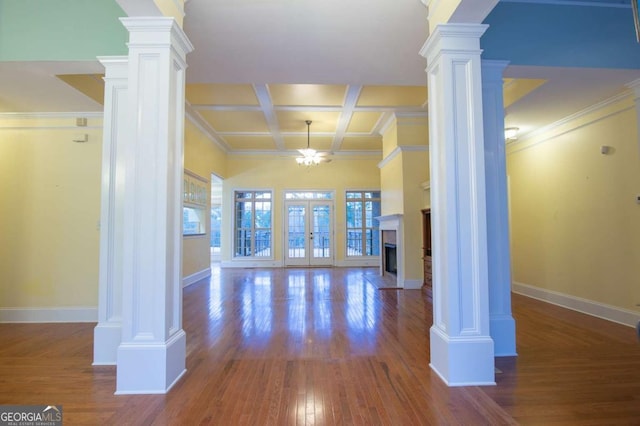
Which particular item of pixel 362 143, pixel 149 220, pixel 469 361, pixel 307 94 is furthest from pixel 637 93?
pixel 362 143

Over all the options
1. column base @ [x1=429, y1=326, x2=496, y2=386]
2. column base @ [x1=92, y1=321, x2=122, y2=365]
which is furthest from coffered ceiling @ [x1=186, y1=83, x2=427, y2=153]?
column base @ [x1=429, y1=326, x2=496, y2=386]

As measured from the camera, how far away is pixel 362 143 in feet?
27.2

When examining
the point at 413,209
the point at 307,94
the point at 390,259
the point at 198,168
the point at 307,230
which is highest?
the point at 307,94

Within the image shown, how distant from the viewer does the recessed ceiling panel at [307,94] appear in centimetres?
475

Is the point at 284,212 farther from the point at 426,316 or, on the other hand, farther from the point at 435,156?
the point at 435,156

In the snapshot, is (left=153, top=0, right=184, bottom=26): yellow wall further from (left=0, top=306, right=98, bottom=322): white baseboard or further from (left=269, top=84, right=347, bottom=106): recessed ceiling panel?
(left=0, top=306, right=98, bottom=322): white baseboard

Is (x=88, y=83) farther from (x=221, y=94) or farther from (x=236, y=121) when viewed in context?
(x=236, y=121)

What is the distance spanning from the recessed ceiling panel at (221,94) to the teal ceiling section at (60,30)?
1970 millimetres

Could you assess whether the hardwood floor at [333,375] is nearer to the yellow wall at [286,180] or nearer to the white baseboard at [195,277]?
the white baseboard at [195,277]

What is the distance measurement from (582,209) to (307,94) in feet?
13.9

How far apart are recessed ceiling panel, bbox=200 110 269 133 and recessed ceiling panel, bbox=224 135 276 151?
0.57 m

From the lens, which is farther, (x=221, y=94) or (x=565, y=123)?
(x=221, y=94)

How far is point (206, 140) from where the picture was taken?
7.23 meters

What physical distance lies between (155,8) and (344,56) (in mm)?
1685
